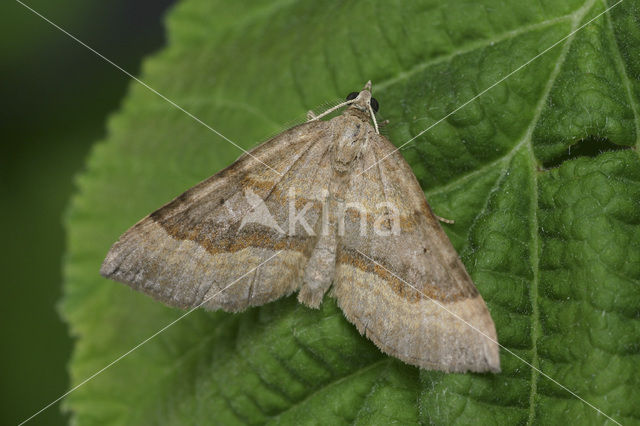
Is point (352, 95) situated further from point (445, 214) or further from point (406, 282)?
point (406, 282)

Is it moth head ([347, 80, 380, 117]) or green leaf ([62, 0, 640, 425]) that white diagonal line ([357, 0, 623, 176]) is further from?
moth head ([347, 80, 380, 117])

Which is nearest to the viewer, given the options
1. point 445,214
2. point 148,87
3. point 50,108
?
point 445,214

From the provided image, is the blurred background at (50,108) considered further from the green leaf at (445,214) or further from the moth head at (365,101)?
the moth head at (365,101)

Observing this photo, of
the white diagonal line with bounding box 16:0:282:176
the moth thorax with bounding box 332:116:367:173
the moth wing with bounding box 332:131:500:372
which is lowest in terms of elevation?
the moth wing with bounding box 332:131:500:372

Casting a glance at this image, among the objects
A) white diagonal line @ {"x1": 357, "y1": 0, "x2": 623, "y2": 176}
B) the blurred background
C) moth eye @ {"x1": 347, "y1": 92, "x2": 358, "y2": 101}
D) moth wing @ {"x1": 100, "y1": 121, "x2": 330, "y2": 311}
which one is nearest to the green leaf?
white diagonal line @ {"x1": 357, "y1": 0, "x2": 623, "y2": 176}

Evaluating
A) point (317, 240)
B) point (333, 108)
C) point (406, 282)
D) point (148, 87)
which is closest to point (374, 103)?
point (333, 108)

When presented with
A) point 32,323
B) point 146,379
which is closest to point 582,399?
point 146,379

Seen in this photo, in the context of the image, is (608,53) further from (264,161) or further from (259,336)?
(259,336)
